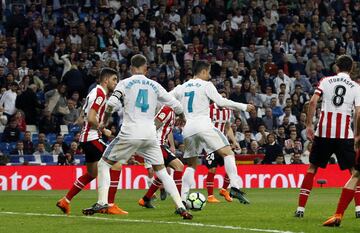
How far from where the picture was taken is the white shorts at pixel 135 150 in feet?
47.6

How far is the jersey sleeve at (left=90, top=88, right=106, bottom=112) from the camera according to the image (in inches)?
601

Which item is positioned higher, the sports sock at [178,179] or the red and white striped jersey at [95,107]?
the red and white striped jersey at [95,107]

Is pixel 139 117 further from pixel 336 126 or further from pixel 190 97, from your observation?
pixel 190 97

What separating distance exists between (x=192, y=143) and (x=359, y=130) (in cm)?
508

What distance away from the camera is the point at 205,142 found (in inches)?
690

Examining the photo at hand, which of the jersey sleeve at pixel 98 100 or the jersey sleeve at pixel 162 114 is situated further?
the jersey sleeve at pixel 162 114

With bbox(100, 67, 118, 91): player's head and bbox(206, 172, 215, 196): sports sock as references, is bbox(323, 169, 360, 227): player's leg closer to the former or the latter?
bbox(100, 67, 118, 91): player's head

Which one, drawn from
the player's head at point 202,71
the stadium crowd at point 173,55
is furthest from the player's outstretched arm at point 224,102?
the stadium crowd at point 173,55

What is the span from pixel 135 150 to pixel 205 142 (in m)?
3.12

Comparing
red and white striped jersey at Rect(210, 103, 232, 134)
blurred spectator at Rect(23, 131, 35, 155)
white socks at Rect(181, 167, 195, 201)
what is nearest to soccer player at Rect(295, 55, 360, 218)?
white socks at Rect(181, 167, 195, 201)

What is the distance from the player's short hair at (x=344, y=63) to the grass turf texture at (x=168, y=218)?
210 cm

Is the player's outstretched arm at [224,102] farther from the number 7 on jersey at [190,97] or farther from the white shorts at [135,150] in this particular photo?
the white shorts at [135,150]

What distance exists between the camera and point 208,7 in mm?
34156

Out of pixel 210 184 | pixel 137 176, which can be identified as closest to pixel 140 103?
pixel 210 184
